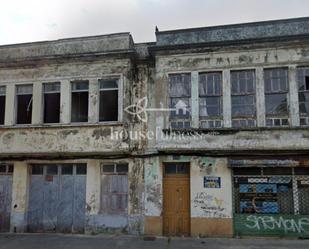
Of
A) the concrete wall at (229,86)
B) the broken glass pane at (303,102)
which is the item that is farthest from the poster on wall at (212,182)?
the broken glass pane at (303,102)

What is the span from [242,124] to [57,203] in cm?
752

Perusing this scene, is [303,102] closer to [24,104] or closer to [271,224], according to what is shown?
[271,224]

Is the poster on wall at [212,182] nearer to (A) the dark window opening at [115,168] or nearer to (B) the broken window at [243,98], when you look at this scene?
(B) the broken window at [243,98]

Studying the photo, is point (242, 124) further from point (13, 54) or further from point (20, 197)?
point (13, 54)

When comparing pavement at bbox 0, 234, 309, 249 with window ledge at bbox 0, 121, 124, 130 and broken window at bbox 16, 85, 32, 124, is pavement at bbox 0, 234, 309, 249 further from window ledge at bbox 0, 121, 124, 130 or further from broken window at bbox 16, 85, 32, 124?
broken window at bbox 16, 85, 32, 124

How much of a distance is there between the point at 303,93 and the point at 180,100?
4250 mm

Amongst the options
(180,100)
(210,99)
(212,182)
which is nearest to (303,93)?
(210,99)

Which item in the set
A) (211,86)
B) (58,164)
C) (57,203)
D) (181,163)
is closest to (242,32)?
(211,86)

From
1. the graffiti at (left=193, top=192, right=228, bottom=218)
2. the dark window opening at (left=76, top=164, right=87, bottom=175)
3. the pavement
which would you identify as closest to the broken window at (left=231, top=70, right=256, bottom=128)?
the graffiti at (left=193, top=192, right=228, bottom=218)

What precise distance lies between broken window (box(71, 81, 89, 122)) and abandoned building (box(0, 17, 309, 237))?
0.04m

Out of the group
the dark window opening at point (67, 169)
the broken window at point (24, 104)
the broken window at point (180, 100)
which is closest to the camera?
the broken window at point (180, 100)

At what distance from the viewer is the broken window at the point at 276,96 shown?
11109 millimetres

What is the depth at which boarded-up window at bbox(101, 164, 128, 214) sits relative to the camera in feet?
39.2

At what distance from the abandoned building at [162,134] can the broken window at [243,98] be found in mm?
36
